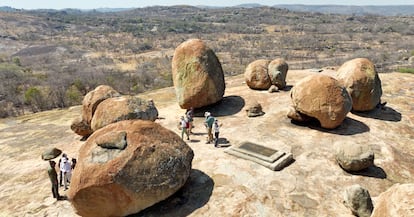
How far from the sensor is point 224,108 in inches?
939

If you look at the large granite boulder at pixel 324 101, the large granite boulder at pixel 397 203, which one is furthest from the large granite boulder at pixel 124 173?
the large granite boulder at pixel 324 101

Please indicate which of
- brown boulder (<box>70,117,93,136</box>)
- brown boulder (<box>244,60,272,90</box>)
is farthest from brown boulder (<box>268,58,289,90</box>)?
brown boulder (<box>70,117,93,136</box>)

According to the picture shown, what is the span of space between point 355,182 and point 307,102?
566cm

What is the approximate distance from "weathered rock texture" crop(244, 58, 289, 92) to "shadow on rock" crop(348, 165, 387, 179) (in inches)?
447

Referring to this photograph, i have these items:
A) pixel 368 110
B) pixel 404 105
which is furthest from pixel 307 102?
pixel 404 105

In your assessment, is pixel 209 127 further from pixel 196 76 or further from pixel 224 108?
pixel 224 108

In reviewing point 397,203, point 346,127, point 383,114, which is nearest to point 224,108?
point 346,127

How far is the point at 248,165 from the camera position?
1561cm

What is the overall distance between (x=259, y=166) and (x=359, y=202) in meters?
4.46

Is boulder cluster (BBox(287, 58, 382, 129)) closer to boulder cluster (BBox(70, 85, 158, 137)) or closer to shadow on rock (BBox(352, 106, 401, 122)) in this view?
shadow on rock (BBox(352, 106, 401, 122))

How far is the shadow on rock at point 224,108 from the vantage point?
907 inches

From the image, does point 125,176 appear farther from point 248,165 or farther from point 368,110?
point 368,110

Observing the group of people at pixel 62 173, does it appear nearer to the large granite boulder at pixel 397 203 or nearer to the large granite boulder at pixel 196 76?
the large granite boulder at pixel 196 76

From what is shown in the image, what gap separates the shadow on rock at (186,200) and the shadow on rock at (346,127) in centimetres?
818
